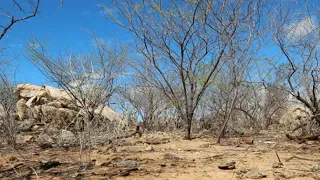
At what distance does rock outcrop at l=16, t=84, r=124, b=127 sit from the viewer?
592 inches

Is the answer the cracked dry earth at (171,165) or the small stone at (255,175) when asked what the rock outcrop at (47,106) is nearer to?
the cracked dry earth at (171,165)

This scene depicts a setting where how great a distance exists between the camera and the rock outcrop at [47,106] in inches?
592

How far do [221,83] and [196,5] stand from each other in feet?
9.98

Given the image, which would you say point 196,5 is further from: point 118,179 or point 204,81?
point 118,179

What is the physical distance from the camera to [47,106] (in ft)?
50.6

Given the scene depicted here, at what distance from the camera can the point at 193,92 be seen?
1015 cm

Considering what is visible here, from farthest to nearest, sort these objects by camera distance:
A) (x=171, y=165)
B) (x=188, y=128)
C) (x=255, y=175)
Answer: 1. (x=188, y=128)
2. (x=171, y=165)
3. (x=255, y=175)

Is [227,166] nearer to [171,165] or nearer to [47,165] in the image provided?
[171,165]

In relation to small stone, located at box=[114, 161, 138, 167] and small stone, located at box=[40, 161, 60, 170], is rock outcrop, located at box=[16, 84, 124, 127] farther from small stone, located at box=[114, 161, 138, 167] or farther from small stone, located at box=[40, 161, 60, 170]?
small stone, located at box=[114, 161, 138, 167]

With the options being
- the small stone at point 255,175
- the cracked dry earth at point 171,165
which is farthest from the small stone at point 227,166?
the small stone at point 255,175

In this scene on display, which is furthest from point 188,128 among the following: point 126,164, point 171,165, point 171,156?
point 126,164

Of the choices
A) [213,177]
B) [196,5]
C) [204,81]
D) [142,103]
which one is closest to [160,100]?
[142,103]

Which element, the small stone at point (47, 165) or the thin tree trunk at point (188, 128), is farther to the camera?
the thin tree trunk at point (188, 128)

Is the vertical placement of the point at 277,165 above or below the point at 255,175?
above
